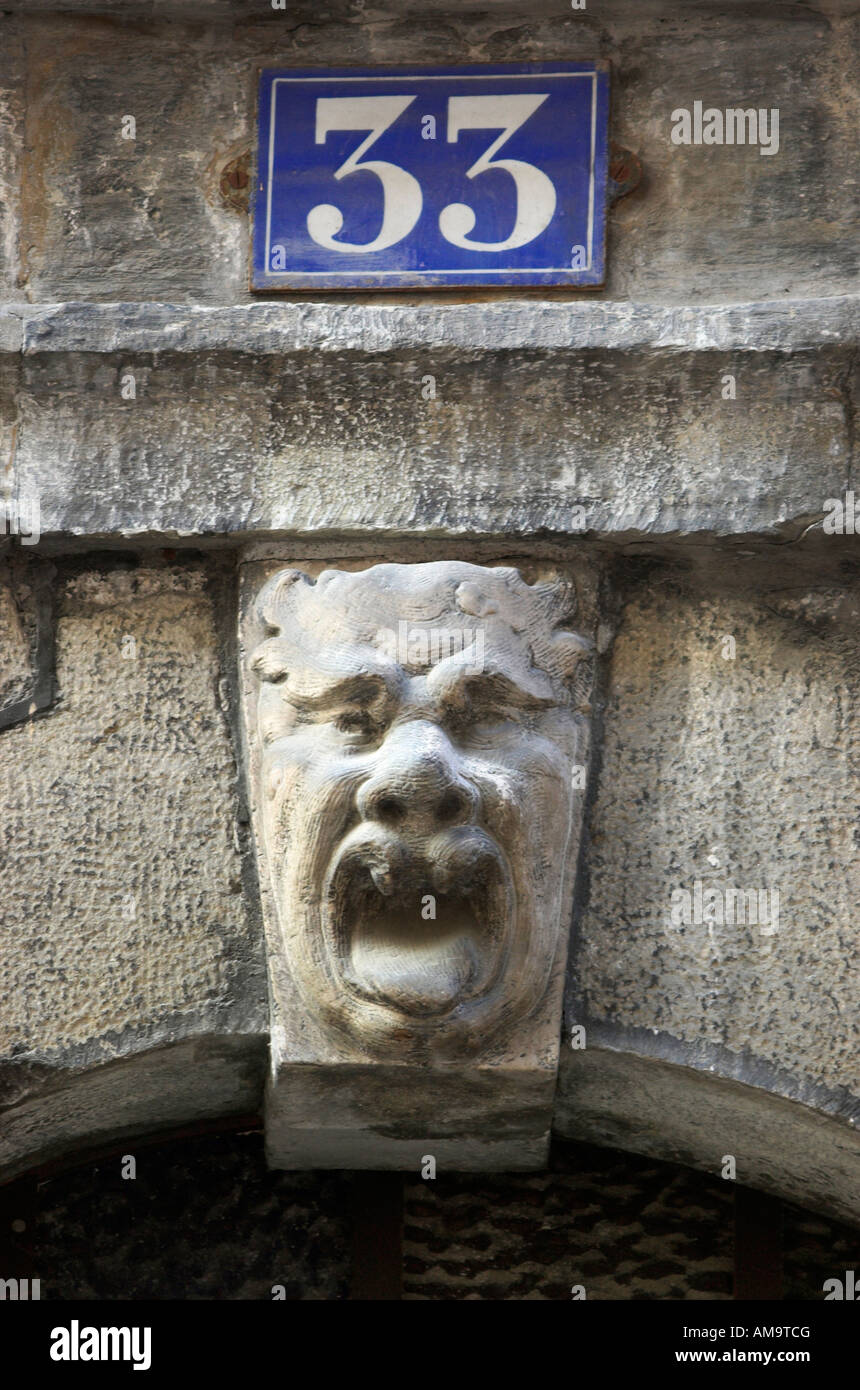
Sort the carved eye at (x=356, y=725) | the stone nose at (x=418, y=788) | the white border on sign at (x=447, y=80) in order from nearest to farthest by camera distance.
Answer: the stone nose at (x=418, y=788) → the carved eye at (x=356, y=725) → the white border on sign at (x=447, y=80)

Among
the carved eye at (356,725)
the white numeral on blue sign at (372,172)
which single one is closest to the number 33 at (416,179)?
the white numeral on blue sign at (372,172)

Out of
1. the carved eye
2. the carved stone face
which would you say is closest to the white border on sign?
the carved stone face

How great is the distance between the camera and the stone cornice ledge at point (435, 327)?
6.68ft

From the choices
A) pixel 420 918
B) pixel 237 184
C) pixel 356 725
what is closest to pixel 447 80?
pixel 237 184

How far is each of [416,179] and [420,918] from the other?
82 cm

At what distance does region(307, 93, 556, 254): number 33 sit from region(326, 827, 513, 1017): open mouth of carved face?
0.69 m

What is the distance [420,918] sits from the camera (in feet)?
6.28

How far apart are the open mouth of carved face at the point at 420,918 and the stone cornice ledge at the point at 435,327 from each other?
20.9 inches

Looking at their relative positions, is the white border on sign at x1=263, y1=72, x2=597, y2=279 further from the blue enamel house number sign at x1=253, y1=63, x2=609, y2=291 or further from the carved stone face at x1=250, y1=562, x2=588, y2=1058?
the carved stone face at x1=250, y1=562, x2=588, y2=1058

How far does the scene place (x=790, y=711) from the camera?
2.05 meters

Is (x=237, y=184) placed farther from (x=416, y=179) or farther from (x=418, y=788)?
(x=418, y=788)

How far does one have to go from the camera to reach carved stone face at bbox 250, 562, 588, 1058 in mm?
1869

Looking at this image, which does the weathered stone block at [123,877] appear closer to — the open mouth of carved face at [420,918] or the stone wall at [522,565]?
the stone wall at [522,565]

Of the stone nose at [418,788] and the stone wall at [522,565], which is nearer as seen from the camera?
the stone nose at [418,788]
